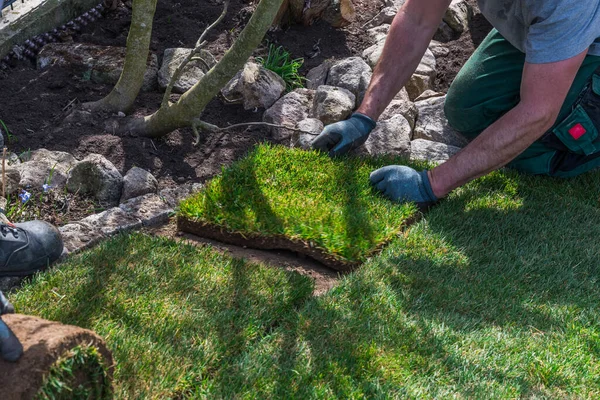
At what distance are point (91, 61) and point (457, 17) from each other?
9.38 feet

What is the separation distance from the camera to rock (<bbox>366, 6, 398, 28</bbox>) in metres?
5.64

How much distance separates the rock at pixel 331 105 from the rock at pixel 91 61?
43.7 inches

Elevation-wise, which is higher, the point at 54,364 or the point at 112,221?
the point at 54,364

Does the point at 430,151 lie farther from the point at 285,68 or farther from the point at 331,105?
the point at 285,68

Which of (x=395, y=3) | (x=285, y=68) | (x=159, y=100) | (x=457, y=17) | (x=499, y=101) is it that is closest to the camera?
(x=499, y=101)

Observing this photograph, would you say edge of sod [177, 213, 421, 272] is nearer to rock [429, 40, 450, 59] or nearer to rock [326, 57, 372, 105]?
rock [326, 57, 372, 105]

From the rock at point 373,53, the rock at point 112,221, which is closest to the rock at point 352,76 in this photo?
the rock at point 373,53

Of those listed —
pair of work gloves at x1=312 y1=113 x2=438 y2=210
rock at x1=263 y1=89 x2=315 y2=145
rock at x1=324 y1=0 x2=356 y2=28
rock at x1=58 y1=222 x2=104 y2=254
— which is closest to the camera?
rock at x1=58 y1=222 x2=104 y2=254

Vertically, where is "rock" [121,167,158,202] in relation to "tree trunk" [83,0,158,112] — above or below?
below

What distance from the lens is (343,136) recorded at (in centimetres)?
401

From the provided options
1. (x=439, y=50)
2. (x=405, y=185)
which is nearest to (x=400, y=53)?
(x=405, y=185)

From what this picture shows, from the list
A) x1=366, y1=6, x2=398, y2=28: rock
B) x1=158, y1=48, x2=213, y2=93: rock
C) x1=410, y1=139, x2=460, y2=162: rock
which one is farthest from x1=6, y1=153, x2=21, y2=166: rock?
x1=366, y1=6, x2=398, y2=28: rock

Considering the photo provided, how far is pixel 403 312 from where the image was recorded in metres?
2.88

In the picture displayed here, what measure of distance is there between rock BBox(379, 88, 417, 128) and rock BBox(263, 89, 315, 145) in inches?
19.6
